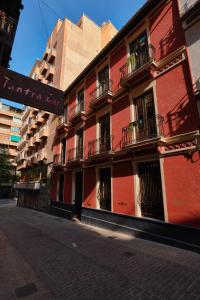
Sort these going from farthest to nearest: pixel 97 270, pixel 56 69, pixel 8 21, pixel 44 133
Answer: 1. pixel 56 69
2. pixel 44 133
3. pixel 8 21
4. pixel 97 270

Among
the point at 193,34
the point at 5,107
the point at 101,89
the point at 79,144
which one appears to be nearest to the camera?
the point at 193,34

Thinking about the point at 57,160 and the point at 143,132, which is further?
the point at 57,160

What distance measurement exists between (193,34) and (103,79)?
19.8ft

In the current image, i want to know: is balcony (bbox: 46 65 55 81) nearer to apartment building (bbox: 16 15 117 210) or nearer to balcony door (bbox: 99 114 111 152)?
apartment building (bbox: 16 15 117 210)

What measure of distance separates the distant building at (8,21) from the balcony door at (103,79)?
5543 millimetres

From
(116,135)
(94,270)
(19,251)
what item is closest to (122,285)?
(94,270)

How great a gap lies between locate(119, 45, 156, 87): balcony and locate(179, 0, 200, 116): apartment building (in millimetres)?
1529

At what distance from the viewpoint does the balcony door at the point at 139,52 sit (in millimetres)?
8883

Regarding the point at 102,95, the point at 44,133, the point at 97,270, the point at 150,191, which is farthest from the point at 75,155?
the point at 97,270

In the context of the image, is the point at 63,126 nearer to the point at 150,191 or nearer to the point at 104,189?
the point at 104,189

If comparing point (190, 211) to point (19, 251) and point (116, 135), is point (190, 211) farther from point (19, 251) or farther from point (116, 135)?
point (19, 251)

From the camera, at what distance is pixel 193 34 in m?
6.73

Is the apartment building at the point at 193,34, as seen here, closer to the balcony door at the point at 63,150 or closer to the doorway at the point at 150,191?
the doorway at the point at 150,191

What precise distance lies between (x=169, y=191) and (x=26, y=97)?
6.09 m
